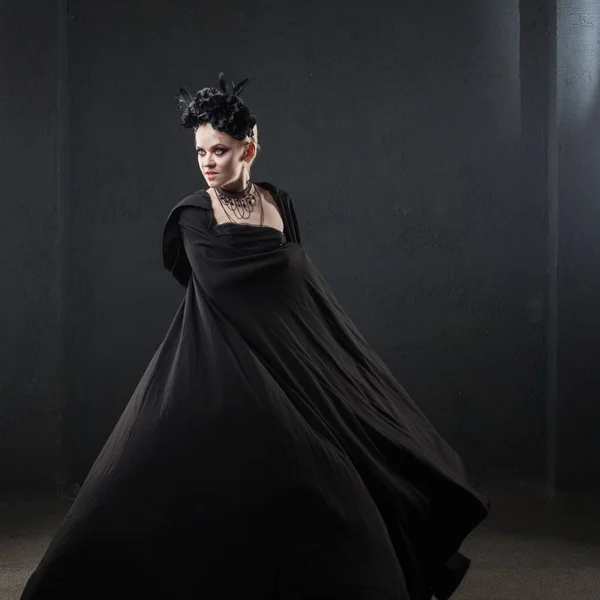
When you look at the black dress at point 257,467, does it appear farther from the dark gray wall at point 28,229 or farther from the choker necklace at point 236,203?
the dark gray wall at point 28,229

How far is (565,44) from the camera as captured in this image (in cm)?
367

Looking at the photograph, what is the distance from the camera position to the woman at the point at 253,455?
1.94 meters

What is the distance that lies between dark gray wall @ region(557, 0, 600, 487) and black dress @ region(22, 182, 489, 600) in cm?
139

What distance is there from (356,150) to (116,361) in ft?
4.32

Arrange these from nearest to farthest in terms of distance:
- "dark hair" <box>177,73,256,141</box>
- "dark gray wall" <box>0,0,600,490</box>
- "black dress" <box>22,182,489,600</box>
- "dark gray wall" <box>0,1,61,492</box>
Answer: "black dress" <box>22,182,489,600</box> → "dark hair" <box>177,73,256,141</box> → "dark gray wall" <box>0,1,61,492</box> → "dark gray wall" <box>0,0,600,490</box>

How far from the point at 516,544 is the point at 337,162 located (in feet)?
5.42

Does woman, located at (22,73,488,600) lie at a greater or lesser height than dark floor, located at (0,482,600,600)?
greater

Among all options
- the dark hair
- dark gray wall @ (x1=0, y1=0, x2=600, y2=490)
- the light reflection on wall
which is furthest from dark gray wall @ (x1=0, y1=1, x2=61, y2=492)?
the light reflection on wall

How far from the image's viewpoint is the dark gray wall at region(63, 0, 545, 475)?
3.84 meters

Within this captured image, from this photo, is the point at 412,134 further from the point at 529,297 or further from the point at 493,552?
the point at 493,552

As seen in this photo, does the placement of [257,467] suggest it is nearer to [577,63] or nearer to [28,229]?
[28,229]

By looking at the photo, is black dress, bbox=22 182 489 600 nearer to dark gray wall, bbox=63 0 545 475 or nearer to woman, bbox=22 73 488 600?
woman, bbox=22 73 488 600

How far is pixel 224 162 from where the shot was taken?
2340mm

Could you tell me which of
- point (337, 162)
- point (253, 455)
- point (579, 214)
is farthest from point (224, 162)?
point (579, 214)
